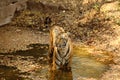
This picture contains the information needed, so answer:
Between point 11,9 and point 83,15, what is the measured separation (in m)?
2.59

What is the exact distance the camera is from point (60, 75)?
7773mm

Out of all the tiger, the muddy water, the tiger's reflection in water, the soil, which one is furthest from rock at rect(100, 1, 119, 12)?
the tiger's reflection in water

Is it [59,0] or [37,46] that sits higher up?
[59,0]

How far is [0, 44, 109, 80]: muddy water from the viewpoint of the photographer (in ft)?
25.3

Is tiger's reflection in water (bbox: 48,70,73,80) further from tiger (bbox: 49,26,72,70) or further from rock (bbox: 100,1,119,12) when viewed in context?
rock (bbox: 100,1,119,12)

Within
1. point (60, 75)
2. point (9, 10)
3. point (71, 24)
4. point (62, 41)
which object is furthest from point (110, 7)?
point (60, 75)

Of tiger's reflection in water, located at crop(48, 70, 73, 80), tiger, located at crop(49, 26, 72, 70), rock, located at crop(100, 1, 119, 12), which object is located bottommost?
tiger's reflection in water, located at crop(48, 70, 73, 80)

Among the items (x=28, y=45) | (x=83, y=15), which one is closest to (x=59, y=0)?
(x=83, y=15)

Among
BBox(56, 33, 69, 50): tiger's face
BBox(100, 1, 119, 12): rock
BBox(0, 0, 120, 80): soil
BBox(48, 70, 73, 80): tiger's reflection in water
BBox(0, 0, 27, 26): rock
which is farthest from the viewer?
BBox(100, 1, 119, 12): rock

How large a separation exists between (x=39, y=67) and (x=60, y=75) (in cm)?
69

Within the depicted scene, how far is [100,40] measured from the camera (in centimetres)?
1020

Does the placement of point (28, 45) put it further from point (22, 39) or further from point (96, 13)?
point (96, 13)

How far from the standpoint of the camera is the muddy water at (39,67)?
7727 millimetres

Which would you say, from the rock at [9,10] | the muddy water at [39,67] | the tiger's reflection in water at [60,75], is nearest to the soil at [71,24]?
the rock at [9,10]
